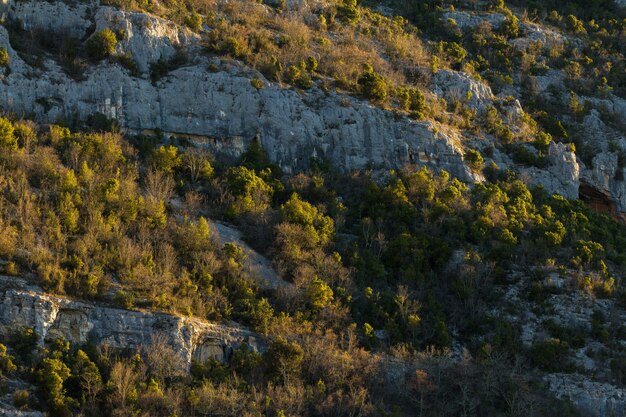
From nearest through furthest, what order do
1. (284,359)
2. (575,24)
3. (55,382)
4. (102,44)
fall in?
1. (55,382)
2. (284,359)
3. (102,44)
4. (575,24)

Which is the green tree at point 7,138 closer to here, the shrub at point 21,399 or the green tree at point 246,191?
the green tree at point 246,191

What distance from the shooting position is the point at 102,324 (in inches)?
1157

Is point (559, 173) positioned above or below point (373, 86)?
below

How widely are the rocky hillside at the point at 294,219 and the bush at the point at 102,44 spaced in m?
0.11

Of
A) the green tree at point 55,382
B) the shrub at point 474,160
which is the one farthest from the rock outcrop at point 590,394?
the green tree at point 55,382

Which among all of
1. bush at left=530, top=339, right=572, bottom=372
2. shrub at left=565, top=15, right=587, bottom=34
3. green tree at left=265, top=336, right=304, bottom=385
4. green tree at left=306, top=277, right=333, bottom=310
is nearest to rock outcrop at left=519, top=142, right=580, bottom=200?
bush at left=530, top=339, right=572, bottom=372

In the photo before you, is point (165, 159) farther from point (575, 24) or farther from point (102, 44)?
point (575, 24)

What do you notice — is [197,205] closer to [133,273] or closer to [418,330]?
[133,273]

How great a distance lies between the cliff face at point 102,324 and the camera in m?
28.3

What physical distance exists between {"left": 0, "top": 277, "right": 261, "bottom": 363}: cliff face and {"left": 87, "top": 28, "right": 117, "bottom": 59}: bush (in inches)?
605

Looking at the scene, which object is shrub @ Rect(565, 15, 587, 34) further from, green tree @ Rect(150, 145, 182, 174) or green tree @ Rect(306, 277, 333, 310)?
green tree @ Rect(306, 277, 333, 310)

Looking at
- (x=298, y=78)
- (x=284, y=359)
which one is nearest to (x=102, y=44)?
(x=298, y=78)

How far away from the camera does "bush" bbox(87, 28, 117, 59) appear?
41.1 m

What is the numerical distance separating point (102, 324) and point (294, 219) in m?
10.0
